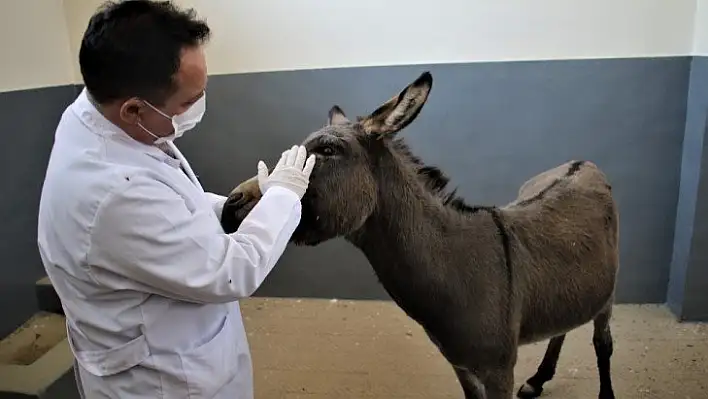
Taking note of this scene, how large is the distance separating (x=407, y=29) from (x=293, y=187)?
64.3 inches

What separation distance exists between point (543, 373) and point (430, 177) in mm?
1104

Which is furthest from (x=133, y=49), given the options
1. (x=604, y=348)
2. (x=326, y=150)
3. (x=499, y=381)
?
(x=604, y=348)

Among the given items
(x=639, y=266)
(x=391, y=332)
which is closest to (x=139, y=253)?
(x=391, y=332)

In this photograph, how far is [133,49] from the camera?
942mm

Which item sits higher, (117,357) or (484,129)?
(484,129)

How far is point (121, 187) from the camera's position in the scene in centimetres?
97

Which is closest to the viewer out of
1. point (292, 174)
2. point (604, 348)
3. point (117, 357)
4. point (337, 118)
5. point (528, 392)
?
point (117, 357)

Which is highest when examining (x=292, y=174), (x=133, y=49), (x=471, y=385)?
(x=133, y=49)

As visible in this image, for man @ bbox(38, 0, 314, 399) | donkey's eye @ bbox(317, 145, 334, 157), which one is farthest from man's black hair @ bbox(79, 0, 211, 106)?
donkey's eye @ bbox(317, 145, 334, 157)

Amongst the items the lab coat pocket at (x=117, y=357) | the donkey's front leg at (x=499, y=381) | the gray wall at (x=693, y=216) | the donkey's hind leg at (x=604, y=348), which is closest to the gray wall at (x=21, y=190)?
the lab coat pocket at (x=117, y=357)

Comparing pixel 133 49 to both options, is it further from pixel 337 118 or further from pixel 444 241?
pixel 444 241

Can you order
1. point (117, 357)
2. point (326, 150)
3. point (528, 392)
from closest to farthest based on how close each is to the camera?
1. point (117, 357)
2. point (326, 150)
3. point (528, 392)

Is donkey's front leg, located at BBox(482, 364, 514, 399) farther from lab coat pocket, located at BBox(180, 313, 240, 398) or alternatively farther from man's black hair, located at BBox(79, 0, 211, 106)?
man's black hair, located at BBox(79, 0, 211, 106)

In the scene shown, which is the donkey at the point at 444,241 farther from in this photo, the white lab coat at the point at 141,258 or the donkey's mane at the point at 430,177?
the white lab coat at the point at 141,258
